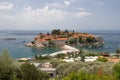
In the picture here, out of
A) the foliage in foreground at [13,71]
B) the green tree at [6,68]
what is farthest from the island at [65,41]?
the green tree at [6,68]

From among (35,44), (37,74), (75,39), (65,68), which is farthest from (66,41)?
(37,74)

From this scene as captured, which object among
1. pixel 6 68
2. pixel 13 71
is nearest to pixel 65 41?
pixel 13 71

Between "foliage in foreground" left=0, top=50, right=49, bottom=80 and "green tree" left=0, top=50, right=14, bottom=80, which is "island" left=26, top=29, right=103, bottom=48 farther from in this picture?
"green tree" left=0, top=50, right=14, bottom=80

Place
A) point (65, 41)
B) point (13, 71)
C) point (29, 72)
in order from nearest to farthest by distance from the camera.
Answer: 1. point (13, 71)
2. point (29, 72)
3. point (65, 41)

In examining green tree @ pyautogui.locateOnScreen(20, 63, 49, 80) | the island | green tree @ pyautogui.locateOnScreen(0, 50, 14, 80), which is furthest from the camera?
the island

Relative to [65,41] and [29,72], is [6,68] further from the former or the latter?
[65,41]

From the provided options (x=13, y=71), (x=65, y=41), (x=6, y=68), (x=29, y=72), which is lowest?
(x=65, y=41)

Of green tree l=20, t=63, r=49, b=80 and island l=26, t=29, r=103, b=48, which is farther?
island l=26, t=29, r=103, b=48

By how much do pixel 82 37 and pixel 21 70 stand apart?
6154 cm

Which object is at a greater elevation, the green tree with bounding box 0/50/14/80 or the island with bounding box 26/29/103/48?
the green tree with bounding box 0/50/14/80

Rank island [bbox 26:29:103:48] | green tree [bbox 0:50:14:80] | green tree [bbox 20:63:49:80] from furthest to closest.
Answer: island [bbox 26:29:103:48], green tree [bbox 20:63:49:80], green tree [bbox 0:50:14:80]

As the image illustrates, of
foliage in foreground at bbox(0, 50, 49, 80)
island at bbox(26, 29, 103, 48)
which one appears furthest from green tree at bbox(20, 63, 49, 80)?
island at bbox(26, 29, 103, 48)

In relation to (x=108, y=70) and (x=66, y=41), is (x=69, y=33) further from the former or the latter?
(x=108, y=70)

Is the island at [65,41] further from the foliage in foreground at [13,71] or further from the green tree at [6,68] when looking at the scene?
the green tree at [6,68]
